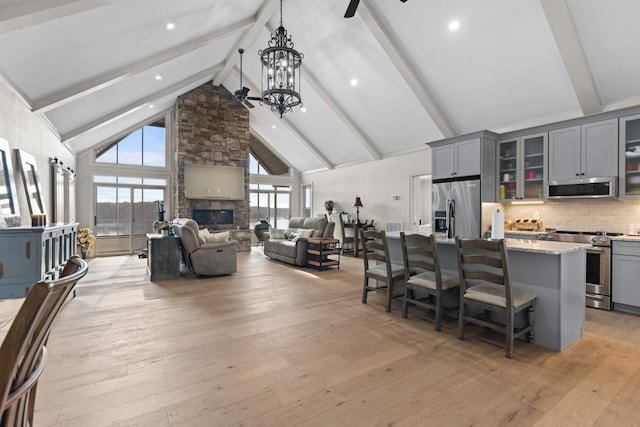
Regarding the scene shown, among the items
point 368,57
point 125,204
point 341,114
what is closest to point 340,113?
point 341,114

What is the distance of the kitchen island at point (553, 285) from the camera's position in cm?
275

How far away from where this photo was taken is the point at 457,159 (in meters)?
5.86

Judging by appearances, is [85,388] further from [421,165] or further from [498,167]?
[421,165]

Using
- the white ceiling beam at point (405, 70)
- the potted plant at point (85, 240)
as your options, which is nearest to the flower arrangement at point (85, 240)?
the potted plant at point (85, 240)

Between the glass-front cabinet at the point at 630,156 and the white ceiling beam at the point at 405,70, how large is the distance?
2670 millimetres

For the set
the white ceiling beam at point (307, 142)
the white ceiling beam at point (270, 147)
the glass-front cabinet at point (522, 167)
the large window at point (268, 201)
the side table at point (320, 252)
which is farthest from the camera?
the large window at point (268, 201)

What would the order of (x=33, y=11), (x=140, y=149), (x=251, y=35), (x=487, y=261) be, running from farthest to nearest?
(x=140, y=149) < (x=251, y=35) < (x=33, y=11) < (x=487, y=261)

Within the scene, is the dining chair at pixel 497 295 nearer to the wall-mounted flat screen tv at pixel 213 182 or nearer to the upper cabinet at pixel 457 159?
the upper cabinet at pixel 457 159

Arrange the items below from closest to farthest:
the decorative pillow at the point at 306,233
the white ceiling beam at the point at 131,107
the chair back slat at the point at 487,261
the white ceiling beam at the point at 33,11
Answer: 1. the chair back slat at the point at 487,261
2. the white ceiling beam at the point at 33,11
3. the white ceiling beam at the point at 131,107
4. the decorative pillow at the point at 306,233

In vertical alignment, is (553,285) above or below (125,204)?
below

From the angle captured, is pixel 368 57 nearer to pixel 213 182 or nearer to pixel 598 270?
pixel 598 270

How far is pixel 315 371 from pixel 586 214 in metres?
4.81

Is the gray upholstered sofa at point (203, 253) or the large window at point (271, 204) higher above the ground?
the large window at point (271, 204)

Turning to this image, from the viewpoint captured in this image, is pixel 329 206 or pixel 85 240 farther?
pixel 329 206
